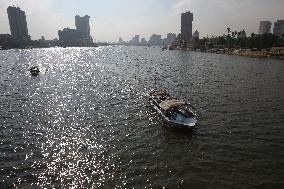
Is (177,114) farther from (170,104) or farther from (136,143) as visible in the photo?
(136,143)

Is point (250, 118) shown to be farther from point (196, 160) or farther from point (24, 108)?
point (24, 108)

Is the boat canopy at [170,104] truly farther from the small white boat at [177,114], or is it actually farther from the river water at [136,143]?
the river water at [136,143]

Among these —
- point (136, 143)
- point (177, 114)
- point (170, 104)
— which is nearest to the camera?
point (136, 143)

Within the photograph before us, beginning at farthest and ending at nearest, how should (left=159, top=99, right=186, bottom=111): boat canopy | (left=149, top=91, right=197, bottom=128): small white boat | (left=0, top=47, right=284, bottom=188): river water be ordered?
(left=159, top=99, right=186, bottom=111): boat canopy, (left=149, top=91, right=197, bottom=128): small white boat, (left=0, top=47, right=284, bottom=188): river water

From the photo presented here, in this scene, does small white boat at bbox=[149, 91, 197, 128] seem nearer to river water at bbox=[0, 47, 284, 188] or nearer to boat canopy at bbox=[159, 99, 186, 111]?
boat canopy at bbox=[159, 99, 186, 111]

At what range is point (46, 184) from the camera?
2905 cm

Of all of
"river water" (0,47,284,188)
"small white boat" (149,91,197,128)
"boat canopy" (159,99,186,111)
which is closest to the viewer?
"river water" (0,47,284,188)

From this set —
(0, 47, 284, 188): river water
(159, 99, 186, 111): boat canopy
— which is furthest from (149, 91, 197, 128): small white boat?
(0, 47, 284, 188): river water

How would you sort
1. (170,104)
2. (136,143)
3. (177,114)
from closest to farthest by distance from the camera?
(136,143) < (177,114) < (170,104)

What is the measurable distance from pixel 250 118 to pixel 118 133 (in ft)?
79.1

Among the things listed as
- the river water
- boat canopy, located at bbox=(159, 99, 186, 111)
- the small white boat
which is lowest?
the river water

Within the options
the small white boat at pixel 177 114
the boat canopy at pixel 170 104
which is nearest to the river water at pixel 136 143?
the small white boat at pixel 177 114

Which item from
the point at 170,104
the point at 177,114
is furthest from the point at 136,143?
the point at 170,104

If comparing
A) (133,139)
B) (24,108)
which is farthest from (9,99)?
(133,139)
